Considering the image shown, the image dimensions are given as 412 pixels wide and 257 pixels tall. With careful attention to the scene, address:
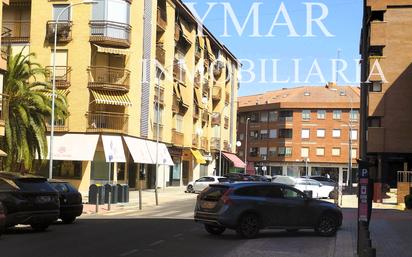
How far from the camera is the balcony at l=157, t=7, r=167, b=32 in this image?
5012cm

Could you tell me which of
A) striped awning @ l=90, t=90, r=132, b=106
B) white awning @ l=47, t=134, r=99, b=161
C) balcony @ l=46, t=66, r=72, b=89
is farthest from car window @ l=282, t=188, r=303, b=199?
balcony @ l=46, t=66, r=72, b=89

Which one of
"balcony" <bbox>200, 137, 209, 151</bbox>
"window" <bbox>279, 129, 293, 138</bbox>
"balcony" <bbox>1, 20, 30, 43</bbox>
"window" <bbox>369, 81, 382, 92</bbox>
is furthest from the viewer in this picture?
"window" <bbox>279, 129, 293, 138</bbox>

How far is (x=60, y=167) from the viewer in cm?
4281

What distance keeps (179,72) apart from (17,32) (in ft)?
56.8

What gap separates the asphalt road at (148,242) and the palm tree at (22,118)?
13238 millimetres

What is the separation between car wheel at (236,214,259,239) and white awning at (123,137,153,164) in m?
27.6

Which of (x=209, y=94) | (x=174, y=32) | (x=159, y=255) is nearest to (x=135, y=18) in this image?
(x=174, y=32)

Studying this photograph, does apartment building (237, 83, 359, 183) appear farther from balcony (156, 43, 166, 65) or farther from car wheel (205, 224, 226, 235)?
car wheel (205, 224, 226, 235)

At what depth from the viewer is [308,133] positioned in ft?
335

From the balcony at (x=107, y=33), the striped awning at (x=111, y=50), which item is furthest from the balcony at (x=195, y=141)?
the balcony at (x=107, y=33)

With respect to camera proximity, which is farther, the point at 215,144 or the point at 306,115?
the point at 306,115

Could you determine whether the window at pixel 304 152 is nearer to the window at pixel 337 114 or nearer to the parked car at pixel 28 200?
the window at pixel 337 114

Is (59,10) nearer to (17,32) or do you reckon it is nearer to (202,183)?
(17,32)

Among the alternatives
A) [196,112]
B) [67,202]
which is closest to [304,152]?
[196,112]
